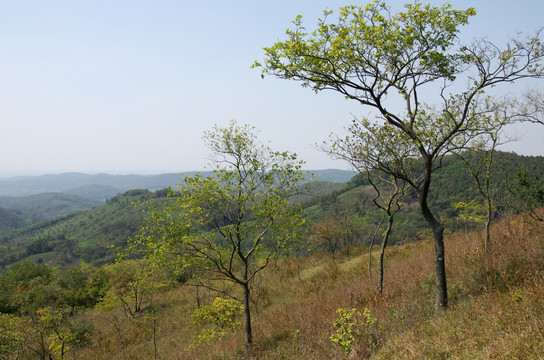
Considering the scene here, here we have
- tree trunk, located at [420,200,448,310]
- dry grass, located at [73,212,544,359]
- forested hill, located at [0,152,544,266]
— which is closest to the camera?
dry grass, located at [73,212,544,359]

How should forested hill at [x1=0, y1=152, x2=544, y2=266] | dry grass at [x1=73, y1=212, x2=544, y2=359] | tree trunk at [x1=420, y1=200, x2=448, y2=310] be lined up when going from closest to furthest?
1. dry grass at [x1=73, y1=212, x2=544, y2=359]
2. tree trunk at [x1=420, y1=200, x2=448, y2=310]
3. forested hill at [x1=0, y1=152, x2=544, y2=266]

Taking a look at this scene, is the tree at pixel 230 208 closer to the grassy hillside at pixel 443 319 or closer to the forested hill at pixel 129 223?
the grassy hillside at pixel 443 319

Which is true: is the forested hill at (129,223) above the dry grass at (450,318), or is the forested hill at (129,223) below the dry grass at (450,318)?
below

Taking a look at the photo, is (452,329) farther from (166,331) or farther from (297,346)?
(166,331)

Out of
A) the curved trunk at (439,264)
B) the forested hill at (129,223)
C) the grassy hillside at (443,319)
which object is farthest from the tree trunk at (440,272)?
the forested hill at (129,223)

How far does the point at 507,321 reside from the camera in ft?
16.4

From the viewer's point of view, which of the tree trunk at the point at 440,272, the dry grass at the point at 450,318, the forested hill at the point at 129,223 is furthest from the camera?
the forested hill at the point at 129,223

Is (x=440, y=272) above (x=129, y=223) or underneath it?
above

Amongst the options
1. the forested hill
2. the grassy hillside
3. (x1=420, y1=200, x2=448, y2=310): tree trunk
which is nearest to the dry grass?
the grassy hillside

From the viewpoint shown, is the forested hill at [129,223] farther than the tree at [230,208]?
Yes

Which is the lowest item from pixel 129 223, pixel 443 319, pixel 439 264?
pixel 129 223

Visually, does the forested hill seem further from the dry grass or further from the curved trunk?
the curved trunk

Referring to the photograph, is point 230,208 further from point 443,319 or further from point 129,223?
point 129,223

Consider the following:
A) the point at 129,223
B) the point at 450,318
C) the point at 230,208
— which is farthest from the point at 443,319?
the point at 129,223
